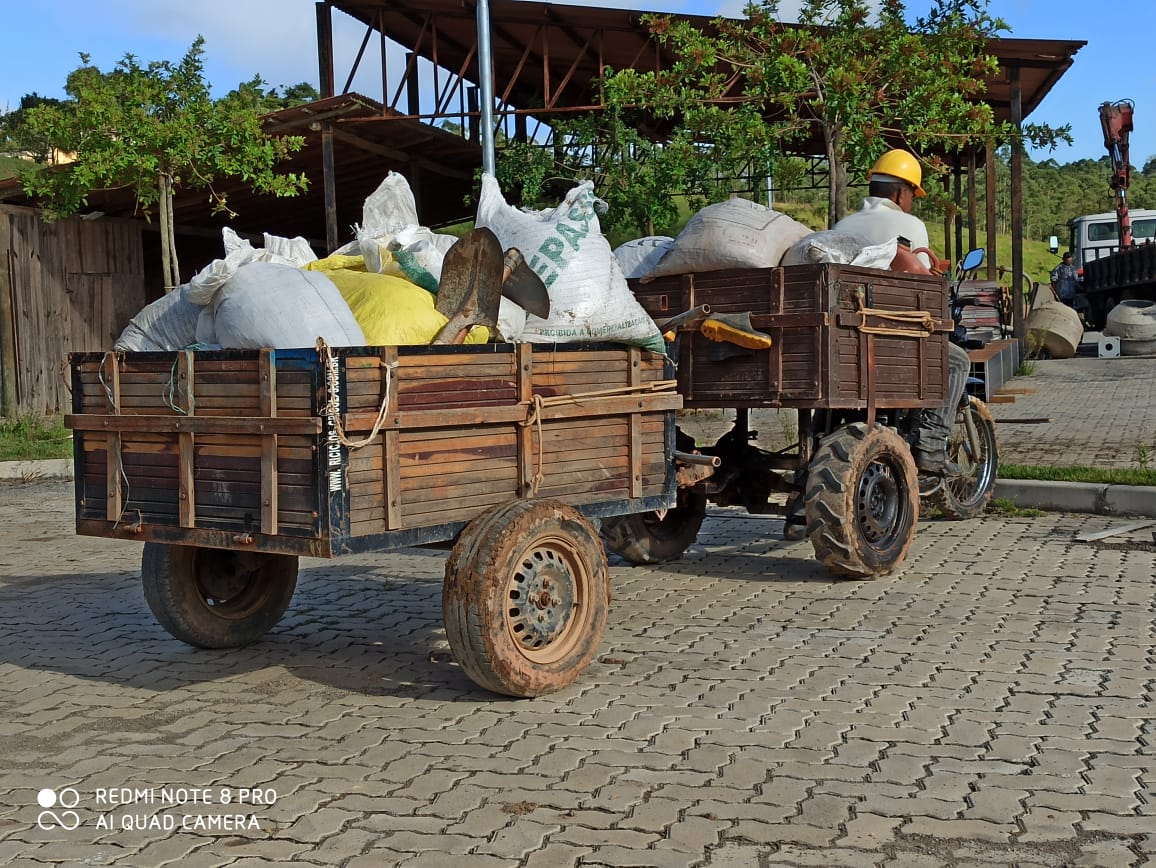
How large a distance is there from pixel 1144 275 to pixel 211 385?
22.2 metres

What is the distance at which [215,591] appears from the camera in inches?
223

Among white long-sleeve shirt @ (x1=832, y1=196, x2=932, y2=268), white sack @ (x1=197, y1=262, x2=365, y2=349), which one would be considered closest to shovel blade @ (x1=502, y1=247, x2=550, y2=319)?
white sack @ (x1=197, y1=262, x2=365, y2=349)

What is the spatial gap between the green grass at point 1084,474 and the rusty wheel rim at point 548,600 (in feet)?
19.4

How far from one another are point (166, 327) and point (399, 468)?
5.12ft

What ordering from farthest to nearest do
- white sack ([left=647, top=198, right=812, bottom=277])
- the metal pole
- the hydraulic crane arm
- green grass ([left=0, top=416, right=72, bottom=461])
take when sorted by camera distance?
the hydraulic crane arm, green grass ([left=0, top=416, right=72, bottom=461]), the metal pole, white sack ([left=647, top=198, right=812, bottom=277])

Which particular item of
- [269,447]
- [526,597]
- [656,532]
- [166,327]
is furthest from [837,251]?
[269,447]

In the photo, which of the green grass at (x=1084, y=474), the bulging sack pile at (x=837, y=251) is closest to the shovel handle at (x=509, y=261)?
the bulging sack pile at (x=837, y=251)

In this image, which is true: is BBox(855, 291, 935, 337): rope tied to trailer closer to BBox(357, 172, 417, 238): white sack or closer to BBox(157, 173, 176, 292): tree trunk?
BBox(357, 172, 417, 238): white sack

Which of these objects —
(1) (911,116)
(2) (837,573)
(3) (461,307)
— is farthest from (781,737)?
(1) (911,116)

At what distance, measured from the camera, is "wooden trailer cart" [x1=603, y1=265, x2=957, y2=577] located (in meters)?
6.75

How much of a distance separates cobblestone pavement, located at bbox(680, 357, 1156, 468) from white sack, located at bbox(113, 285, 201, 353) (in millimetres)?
5317

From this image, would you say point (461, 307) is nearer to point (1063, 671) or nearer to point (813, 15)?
point (1063, 671)

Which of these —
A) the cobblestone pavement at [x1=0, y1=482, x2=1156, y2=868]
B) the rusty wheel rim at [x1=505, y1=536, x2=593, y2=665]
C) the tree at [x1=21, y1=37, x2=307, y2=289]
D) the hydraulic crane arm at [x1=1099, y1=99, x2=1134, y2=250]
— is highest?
the hydraulic crane arm at [x1=1099, y1=99, x2=1134, y2=250]

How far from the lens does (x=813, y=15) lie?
1277 centimetres
